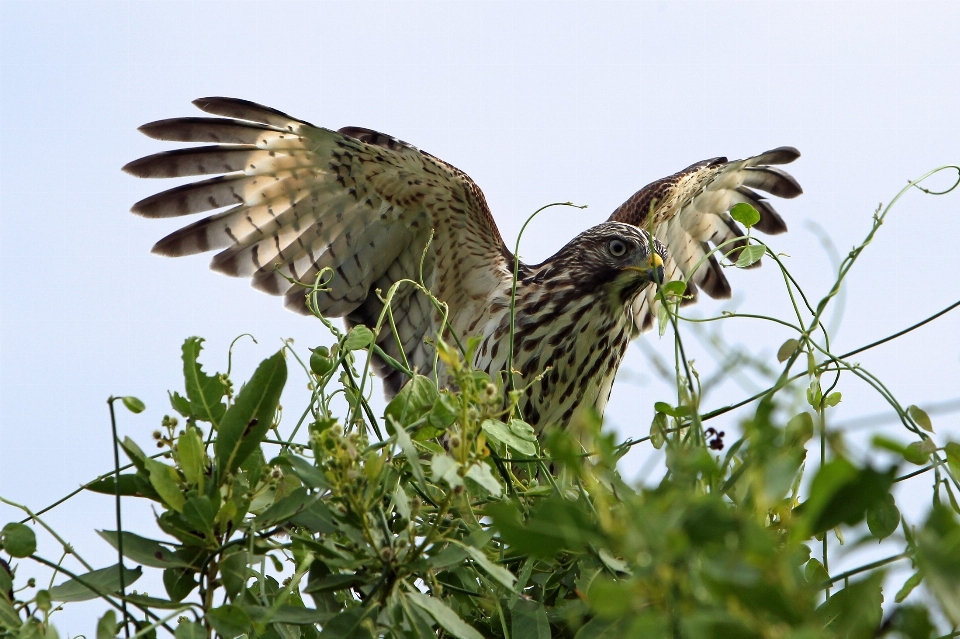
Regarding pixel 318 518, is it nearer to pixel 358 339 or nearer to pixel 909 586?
pixel 358 339

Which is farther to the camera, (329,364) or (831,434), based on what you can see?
(329,364)

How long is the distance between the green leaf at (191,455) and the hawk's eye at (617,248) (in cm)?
321

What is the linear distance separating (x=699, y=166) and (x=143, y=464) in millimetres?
4403

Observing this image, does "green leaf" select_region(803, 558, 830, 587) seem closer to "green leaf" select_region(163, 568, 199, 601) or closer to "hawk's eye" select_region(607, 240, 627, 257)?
"green leaf" select_region(163, 568, 199, 601)

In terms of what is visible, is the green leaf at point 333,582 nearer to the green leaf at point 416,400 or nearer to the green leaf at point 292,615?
the green leaf at point 292,615

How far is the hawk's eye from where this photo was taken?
4.59m

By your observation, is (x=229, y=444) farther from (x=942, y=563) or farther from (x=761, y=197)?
(x=761, y=197)

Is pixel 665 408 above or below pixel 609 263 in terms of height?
below

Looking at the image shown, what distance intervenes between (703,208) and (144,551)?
4620 millimetres

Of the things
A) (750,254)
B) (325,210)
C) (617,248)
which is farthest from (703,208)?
(750,254)

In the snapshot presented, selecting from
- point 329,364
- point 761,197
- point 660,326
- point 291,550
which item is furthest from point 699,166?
point 291,550

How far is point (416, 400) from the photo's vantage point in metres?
1.79

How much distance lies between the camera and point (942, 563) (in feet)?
2.49

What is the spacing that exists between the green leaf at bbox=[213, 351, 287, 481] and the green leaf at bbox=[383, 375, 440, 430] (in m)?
0.22
